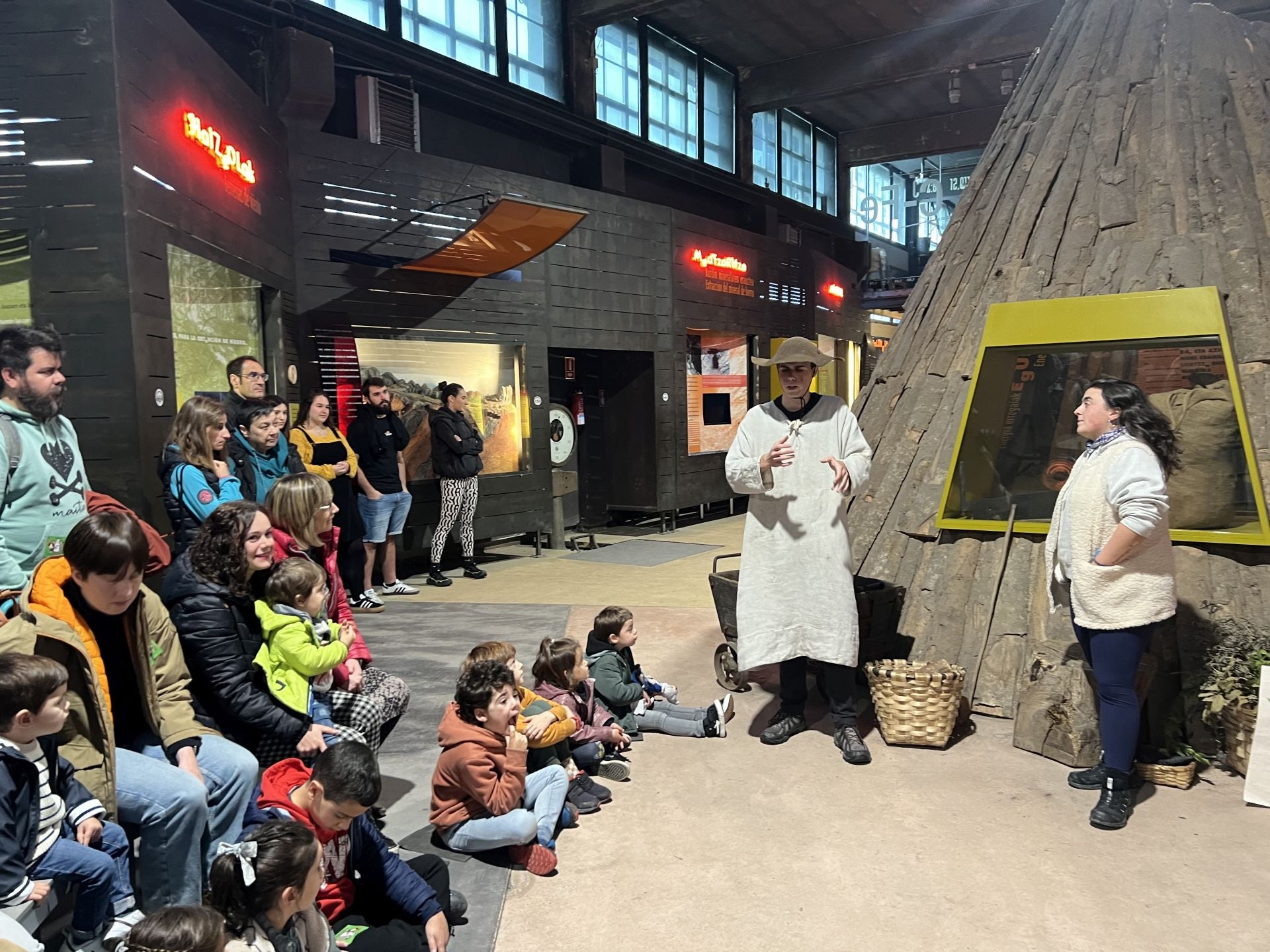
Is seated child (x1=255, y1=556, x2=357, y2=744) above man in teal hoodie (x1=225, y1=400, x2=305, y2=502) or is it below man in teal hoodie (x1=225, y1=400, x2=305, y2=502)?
below

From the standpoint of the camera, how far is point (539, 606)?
7.56 m

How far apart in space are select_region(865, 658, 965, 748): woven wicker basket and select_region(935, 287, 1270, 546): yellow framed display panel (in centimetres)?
116

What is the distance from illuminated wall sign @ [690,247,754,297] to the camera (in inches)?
512

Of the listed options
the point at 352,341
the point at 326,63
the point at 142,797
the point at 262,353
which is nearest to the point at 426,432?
the point at 352,341

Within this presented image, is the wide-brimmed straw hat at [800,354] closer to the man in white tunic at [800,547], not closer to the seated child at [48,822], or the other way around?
the man in white tunic at [800,547]

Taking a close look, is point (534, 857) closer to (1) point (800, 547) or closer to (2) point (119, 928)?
(2) point (119, 928)

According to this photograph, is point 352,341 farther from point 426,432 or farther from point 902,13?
point 902,13

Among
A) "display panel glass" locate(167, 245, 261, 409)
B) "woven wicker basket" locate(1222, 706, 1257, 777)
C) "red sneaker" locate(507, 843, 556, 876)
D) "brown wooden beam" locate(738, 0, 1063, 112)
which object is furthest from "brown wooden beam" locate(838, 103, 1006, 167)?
"red sneaker" locate(507, 843, 556, 876)

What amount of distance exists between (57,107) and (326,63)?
152 inches

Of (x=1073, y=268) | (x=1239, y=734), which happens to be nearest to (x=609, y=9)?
(x=1073, y=268)

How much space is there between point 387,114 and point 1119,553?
27.2 feet

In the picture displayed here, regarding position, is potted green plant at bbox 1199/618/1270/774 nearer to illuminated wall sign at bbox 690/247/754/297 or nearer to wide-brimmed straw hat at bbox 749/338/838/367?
wide-brimmed straw hat at bbox 749/338/838/367

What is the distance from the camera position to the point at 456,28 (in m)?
10.8

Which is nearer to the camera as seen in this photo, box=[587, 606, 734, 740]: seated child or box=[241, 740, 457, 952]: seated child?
box=[241, 740, 457, 952]: seated child
